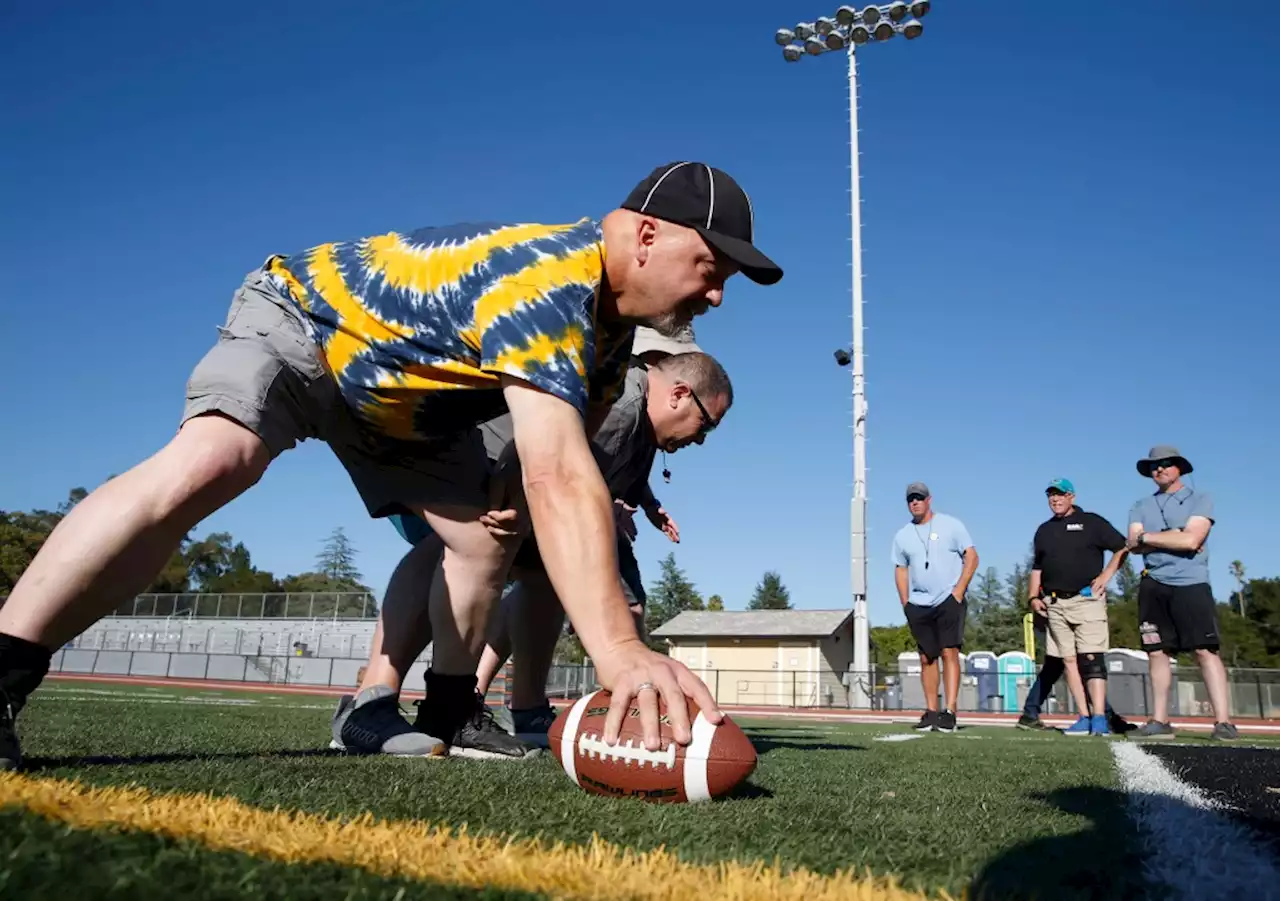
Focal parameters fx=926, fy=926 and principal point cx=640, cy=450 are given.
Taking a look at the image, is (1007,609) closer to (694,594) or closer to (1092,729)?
(694,594)

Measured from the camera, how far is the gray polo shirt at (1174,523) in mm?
7832

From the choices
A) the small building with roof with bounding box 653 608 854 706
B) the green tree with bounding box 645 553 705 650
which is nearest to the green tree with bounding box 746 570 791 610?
the green tree with bounding box 645 553 705 650

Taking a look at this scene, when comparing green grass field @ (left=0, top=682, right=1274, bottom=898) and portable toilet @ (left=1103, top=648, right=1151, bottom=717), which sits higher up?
green grass field @ (left=0, top=682, right=1274, bottom=898)

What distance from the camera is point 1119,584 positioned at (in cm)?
11000

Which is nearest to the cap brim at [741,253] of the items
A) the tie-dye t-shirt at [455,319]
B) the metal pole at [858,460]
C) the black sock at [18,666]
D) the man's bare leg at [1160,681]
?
the tie-dye t-shirt at [455,319]

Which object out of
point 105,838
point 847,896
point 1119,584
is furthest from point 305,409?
point 1119,584

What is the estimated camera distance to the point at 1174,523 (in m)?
8.09

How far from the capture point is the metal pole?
22078 millimetres

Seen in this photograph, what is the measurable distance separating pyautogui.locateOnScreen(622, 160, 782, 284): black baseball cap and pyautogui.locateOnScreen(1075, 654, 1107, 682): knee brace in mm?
7656

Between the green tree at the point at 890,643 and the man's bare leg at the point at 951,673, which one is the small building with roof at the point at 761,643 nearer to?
the man's bare leg at the point at 951,673

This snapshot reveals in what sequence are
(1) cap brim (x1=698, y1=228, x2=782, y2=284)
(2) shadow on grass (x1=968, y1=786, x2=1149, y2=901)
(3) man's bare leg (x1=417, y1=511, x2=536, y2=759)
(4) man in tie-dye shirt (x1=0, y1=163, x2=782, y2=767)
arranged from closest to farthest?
(2) shadow on grass (x1=968, y1=786, x2=1149, y2=901) → (4) man in tie-dye shirt (x1=0, y1=163, x2=782, y2=767) → (1) cap brim (x1=698, y1=228, x2=782, y2=284) → (3) man's bare leg (x1=417, y1=511, x2=536, y2=759)

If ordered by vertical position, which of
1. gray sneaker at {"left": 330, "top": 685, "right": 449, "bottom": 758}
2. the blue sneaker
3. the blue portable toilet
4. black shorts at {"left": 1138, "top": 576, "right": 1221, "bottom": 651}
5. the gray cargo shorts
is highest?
the gray cargo shorts

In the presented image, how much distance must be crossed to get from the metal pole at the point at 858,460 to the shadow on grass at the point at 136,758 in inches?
786

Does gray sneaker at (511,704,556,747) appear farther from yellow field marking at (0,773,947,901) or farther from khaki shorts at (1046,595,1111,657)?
khaki shorts at (1046,595,1111,657)
